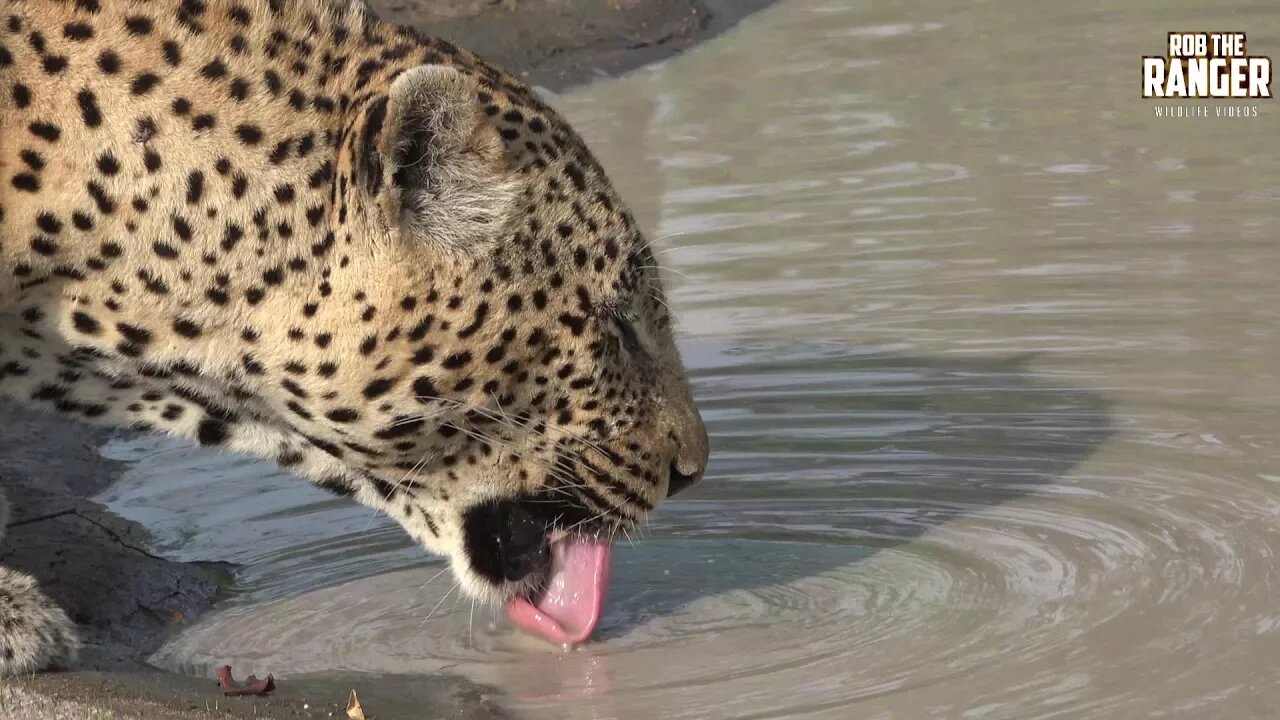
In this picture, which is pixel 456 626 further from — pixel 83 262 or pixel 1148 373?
pixel 1148 373

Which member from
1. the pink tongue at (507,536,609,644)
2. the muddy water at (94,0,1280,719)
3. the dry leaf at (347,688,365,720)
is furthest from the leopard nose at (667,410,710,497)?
the dry leaf at (347,688,365,720)

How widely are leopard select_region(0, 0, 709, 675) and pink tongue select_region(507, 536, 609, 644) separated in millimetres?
435

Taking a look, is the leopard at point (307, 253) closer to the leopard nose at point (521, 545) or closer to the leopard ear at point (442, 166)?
the leopard ear at point (442, 166)

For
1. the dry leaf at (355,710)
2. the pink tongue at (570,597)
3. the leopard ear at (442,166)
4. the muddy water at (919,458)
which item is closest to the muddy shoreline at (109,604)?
the dry leaf at (355,710)

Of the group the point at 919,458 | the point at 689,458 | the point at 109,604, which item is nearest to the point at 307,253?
the point at 689,458

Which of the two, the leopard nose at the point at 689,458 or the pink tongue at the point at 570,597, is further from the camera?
the pink tongue at the point at 570,597

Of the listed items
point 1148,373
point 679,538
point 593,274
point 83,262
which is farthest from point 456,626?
point 1148,373

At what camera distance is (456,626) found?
21.1ft

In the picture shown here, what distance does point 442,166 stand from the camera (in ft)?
16.1

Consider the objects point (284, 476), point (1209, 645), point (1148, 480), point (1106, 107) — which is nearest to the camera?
point (1209, 645)

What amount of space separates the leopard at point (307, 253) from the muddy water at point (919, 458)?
95cm

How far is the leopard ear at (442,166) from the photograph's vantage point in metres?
4.73

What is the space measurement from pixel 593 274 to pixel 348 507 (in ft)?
9.23

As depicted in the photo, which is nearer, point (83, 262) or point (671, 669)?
point (83, 262)
